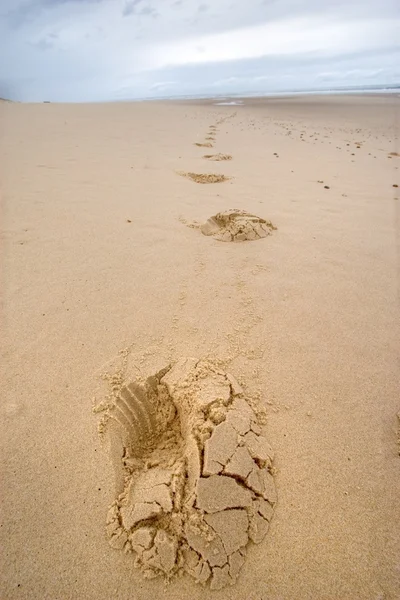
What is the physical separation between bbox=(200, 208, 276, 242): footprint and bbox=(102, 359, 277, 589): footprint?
4.69ft

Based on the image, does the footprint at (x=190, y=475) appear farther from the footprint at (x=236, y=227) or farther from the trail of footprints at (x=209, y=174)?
the trail of footprints at (x=209, y=174)

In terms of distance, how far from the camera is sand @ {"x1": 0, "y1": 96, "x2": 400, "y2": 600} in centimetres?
97

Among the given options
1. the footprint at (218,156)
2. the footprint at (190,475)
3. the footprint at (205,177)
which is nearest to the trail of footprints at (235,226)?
the footprint at (205,177)

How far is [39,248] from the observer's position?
240 cm

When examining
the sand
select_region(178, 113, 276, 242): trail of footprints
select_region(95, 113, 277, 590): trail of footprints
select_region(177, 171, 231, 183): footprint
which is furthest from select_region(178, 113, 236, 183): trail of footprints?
select_region(95, 113, 277, 590): trail of footprints

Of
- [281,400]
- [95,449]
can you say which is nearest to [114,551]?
[95,449]

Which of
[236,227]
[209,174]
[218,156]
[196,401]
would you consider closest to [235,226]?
[236,227]

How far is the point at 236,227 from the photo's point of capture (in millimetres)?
2660

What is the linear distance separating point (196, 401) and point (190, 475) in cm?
27

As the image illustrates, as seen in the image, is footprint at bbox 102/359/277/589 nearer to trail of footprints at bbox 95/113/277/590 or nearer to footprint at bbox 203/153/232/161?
trail of footprints at bbox 95/113/277/590

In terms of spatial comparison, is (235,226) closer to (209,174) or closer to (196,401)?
(196,401)

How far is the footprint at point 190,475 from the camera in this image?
96cm

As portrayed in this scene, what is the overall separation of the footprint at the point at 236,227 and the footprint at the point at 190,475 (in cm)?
143

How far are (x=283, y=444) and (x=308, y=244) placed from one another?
5.64 feet
